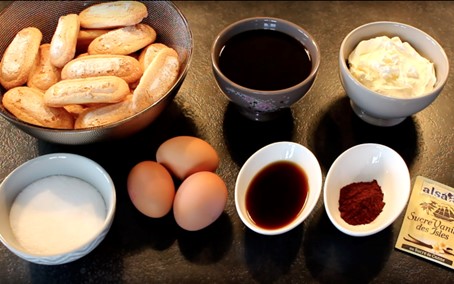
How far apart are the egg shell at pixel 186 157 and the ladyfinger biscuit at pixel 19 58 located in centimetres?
29

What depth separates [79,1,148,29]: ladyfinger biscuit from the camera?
0.99 meters

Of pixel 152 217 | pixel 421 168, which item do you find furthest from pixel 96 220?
pixel 421 168

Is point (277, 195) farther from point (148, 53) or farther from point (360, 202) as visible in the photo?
point (148, 53)

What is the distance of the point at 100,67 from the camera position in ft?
2.94

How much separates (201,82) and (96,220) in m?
0.42

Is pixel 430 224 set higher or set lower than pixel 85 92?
lower

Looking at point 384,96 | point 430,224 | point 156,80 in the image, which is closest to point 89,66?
point 156,80

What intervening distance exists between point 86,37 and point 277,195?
49 centimetres

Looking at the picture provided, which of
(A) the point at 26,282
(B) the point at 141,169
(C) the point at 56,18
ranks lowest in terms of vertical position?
(A) the point at 26,282

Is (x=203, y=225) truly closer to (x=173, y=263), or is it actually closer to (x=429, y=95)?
(x=173, y=263)

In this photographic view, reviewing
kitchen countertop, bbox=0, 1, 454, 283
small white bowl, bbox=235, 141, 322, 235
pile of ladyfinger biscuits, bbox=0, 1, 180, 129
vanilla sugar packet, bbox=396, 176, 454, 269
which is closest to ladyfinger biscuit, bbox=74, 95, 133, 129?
pile of ladyfinger biscuits, bbox=0, 1, 180, 129

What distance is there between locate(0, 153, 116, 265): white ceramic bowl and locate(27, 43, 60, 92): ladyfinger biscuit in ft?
0.50

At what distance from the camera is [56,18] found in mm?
1040

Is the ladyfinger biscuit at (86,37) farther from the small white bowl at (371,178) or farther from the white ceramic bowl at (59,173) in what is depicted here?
the small white bowl at (371,178)
